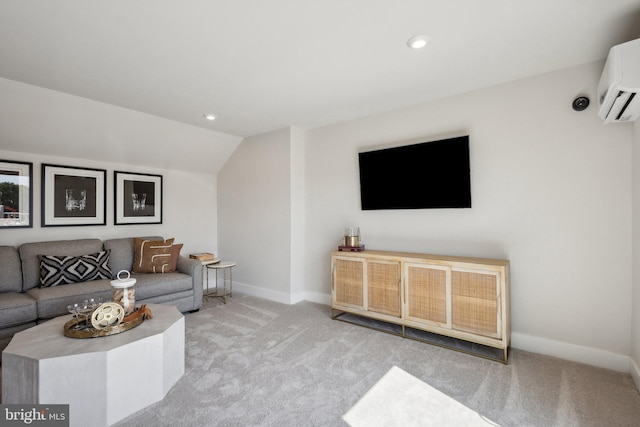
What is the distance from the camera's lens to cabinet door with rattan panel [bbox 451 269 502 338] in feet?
8.26

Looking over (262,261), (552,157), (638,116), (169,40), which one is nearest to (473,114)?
(552,157)

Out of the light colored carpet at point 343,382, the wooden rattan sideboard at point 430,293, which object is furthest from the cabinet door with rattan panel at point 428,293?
the light colored carpet at point 343,382

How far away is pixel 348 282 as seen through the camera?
11.2 ft

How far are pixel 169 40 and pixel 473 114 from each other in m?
2.74

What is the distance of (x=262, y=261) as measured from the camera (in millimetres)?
4488

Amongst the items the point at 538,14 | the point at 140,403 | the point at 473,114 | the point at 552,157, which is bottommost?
the point at 140,403

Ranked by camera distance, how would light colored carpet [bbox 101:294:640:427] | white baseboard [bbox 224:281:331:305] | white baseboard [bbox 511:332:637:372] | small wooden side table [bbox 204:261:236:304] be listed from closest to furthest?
light colored carpet [bbox 101:294:640:427], white baseboard [bbox 511:332:637:372], white baseboard [bbox 224:281:331:305], small wooden side table [bbox 204:261:236:304]

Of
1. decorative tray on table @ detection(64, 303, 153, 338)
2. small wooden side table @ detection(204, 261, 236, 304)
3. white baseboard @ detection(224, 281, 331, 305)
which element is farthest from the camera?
small wooden side table @ detection(204, 261, 236, 304)

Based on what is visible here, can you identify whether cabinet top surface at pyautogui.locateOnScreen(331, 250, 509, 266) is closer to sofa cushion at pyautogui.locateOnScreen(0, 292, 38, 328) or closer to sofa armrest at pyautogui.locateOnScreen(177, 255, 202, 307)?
sofa armrest at pyautogui.locateOnScreen(177, 255, 202, 307)

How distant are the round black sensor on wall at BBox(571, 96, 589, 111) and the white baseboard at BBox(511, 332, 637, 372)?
197 cm

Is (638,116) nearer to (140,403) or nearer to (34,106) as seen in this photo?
(140,403)

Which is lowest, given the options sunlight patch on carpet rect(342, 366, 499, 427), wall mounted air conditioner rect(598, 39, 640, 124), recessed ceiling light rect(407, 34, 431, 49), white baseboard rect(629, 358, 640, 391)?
sunlight patch on carpet rect(342, 366, 499, 427)

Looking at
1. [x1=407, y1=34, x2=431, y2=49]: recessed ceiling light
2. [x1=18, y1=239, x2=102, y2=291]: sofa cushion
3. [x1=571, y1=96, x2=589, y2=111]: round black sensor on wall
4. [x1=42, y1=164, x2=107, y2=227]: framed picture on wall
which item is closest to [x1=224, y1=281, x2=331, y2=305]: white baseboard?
[x1=18, y1=239, x2=102, y2=291]: sofa cushion

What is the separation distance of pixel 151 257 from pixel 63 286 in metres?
0.90
